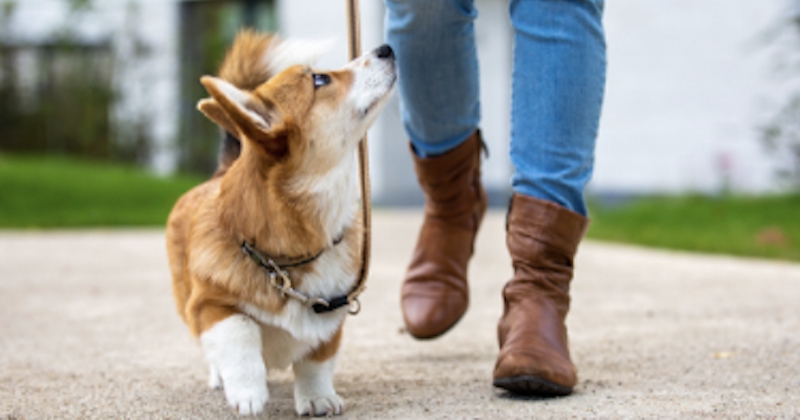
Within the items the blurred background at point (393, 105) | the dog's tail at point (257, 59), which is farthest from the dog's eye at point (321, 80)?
the blurred background at point (393, 105)

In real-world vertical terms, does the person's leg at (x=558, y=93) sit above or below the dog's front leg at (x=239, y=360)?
above

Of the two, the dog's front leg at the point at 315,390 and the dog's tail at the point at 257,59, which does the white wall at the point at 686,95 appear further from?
the dog's front leg at the point at 315,390

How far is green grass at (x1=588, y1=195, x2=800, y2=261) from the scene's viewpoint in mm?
5375

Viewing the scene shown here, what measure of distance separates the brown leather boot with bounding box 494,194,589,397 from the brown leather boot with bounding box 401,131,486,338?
1.17 ft

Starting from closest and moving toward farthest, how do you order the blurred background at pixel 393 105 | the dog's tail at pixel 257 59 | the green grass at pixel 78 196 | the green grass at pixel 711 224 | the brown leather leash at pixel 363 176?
the brown leather leash at pixel 363 176 < the dog's tail at pixel 257 59 < the green grass at pixel 711 224 < the green grass at pixel 78 196 < the blurred background at pixel 393 105

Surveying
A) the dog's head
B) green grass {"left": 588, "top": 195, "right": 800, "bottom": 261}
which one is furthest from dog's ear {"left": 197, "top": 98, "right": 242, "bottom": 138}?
green grass {"left": 588, "top": 195, "right": 800, "bottom": 261}

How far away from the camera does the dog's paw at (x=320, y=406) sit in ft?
6.39

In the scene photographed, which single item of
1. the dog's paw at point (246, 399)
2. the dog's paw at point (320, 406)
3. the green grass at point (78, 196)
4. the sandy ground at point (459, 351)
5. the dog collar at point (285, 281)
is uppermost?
the dog collar at point (285, 281)

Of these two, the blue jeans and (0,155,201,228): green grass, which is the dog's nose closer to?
the blue jeans

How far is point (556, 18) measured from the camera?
2.04 metres

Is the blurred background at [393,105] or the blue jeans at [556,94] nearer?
the blue jeans at [556,94]

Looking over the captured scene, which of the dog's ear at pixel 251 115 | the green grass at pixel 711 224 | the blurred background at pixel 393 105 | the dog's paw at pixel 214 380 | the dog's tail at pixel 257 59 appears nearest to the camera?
the dog's ear at pixel 251 115

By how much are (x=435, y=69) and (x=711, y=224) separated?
4.63 m

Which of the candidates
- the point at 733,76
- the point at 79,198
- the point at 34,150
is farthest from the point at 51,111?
the point at 733,76
